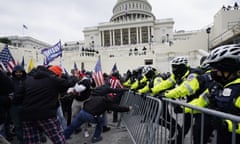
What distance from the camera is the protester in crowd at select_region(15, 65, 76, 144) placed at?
2.90 m

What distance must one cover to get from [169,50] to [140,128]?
27.3 m

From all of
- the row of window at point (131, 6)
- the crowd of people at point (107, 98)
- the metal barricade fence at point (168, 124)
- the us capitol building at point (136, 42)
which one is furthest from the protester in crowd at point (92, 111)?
the row of window at point (131, 6)

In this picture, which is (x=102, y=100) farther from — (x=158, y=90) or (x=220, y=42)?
(x=220, y=42)

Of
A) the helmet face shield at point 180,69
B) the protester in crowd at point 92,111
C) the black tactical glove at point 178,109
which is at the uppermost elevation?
the helmet face shield at point 180,69

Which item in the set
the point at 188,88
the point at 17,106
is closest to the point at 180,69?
the point at 188,88

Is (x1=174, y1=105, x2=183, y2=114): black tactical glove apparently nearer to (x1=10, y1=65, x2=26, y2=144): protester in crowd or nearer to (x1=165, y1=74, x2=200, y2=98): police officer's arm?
(x1=165, y1=74, x2=200, y2=98): police officer's arm

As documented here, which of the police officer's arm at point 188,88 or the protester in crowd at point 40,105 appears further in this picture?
the protester in crowd at point 40,105

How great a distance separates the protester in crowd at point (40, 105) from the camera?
2904 millimetres

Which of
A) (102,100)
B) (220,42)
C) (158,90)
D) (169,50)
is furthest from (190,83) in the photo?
(169,50)

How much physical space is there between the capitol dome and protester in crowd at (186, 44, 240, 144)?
78969 millimetres

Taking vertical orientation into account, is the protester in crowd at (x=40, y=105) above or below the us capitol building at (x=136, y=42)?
below

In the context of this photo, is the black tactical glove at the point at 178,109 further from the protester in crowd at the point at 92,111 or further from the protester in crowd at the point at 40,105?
the protester in crowd at the point at 92,111

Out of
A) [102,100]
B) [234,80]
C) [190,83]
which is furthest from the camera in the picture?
[102,100]

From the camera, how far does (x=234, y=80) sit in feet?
6.23
